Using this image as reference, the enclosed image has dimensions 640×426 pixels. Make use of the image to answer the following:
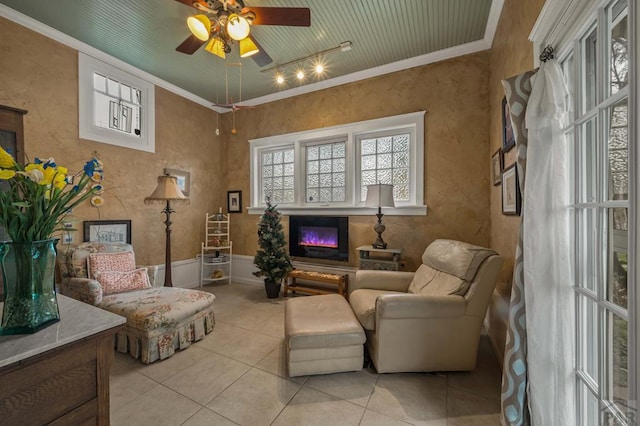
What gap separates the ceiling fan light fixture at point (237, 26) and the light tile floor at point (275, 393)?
2618mm

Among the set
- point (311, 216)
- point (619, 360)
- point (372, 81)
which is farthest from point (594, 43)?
point (311, 216)

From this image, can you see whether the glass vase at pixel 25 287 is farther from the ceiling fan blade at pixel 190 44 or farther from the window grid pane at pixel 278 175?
the window grid pane at pixel 278 175

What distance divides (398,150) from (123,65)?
3.80 m

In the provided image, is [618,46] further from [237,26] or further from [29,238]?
[29,238]

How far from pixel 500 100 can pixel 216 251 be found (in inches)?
177

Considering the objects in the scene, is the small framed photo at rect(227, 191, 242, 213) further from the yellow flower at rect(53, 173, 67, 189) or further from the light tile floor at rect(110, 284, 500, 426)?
the yellow flower at rect(53, 173, 67, 189)

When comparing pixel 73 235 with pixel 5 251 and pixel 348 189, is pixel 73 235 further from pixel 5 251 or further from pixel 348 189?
pixel 348 189

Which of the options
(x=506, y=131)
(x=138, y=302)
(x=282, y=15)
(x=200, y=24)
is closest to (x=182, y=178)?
(x=138, y=302)

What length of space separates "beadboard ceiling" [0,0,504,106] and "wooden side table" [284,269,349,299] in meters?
2.81

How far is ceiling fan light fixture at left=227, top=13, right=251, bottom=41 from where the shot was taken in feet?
5.84

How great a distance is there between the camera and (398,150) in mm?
3391

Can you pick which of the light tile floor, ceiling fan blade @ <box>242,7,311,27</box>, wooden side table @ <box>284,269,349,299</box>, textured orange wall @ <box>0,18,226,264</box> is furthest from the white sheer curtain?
textured orange wall @ <box>0,18,226,264</box>

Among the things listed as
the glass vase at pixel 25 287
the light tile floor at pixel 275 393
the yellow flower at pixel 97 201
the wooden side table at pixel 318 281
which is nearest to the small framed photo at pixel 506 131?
the light tile floor at pixel 275 393

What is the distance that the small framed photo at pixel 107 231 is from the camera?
2.95m
